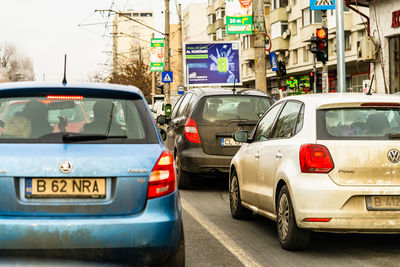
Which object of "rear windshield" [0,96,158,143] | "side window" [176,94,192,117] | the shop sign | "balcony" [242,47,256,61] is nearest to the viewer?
"rear windshield" [0,96,158,143]

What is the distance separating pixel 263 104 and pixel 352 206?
5.84 meters

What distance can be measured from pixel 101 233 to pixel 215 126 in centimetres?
749

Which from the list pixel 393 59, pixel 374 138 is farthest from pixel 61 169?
pixel 393 59

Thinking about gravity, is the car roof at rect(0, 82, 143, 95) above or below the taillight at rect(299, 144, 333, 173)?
above

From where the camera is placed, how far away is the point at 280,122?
7812 mm

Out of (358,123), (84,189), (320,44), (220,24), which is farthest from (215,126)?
(220,24)

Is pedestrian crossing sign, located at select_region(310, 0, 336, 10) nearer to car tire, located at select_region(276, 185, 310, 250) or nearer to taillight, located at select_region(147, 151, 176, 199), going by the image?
car tire, located at select_region(276, 185, 310, 250)

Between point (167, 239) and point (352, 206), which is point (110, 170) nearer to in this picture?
point (167, 239)

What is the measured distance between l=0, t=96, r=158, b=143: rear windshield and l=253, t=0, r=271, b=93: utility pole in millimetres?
16478

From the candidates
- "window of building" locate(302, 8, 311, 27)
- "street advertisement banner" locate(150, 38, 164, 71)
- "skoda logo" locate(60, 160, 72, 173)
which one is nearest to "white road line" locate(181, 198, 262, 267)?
"skoda logo" locate(60, 160, 72, 173)

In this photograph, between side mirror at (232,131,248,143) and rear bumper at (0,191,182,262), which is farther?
side mirror at (232,131,248,143)

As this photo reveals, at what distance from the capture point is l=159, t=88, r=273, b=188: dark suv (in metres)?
12.0

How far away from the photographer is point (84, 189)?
15.3ft

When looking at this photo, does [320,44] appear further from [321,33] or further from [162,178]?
[162,178]
